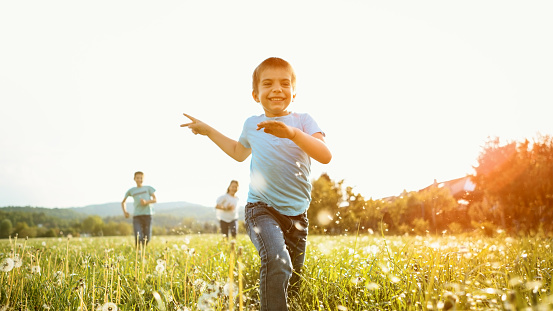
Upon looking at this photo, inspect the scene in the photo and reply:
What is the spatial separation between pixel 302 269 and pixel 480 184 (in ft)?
47.5

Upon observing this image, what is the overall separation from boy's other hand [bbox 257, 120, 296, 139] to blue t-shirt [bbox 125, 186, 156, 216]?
8.54m

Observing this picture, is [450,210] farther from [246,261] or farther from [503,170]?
[503,170]

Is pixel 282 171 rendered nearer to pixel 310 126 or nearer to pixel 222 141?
pixel 310 126

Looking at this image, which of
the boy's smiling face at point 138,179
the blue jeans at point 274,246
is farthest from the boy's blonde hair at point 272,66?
the boy's smiling face at point 138,179

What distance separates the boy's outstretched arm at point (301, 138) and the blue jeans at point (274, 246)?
23.5 inches

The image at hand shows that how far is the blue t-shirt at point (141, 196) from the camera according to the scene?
10.2 meters

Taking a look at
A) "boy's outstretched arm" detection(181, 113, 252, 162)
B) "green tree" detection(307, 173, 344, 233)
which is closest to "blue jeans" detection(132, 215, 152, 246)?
"green tree" detection(307, 173, 344, 233)

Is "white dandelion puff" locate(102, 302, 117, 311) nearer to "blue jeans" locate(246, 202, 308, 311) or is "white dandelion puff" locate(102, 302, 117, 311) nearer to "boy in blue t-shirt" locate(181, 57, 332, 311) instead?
"blue jeans" locate(246, 202, 308, 311)

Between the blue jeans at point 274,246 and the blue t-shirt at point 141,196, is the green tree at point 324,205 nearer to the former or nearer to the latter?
the blue jeans at point 274,246

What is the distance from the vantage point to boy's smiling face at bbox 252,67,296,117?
10.8 feet

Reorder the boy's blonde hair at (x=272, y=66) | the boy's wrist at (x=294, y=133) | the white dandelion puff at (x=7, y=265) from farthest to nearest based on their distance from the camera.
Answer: the boy's blonde hair at (x=272, y=66) → the white dandelion puff at (x=7, y=265) → the boy's wrist at (x=294, y=133)

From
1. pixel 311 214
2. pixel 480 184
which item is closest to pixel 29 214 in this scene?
pixel 311 214

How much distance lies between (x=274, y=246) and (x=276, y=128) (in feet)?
2.76

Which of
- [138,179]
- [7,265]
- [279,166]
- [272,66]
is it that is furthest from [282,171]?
[138,179]
